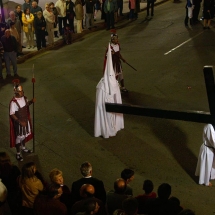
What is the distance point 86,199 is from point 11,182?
1.72m

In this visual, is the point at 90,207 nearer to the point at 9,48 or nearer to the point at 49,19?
the point at 9,48

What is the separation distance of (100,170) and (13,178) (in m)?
2.25

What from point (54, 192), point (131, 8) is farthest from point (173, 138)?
point (131, 8)

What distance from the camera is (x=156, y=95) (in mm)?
12164

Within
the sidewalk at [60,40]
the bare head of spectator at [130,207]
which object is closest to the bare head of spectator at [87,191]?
the bare head of spectator at [130,207]

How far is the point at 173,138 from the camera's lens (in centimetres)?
983

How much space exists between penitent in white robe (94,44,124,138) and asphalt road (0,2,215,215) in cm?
23

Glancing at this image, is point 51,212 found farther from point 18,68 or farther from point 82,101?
point 18,68

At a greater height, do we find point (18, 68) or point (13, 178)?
point (13, 178)

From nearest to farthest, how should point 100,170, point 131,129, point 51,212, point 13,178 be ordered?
point 51,212
point 13,178
point 100,170
point 131,129

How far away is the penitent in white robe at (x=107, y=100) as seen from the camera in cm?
959

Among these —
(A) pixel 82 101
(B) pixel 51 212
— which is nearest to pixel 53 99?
(A) pixel 82 101

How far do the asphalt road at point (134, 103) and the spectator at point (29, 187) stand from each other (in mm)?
1988

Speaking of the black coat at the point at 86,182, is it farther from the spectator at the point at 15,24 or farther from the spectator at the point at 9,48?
the spectator at the point at 15,24
